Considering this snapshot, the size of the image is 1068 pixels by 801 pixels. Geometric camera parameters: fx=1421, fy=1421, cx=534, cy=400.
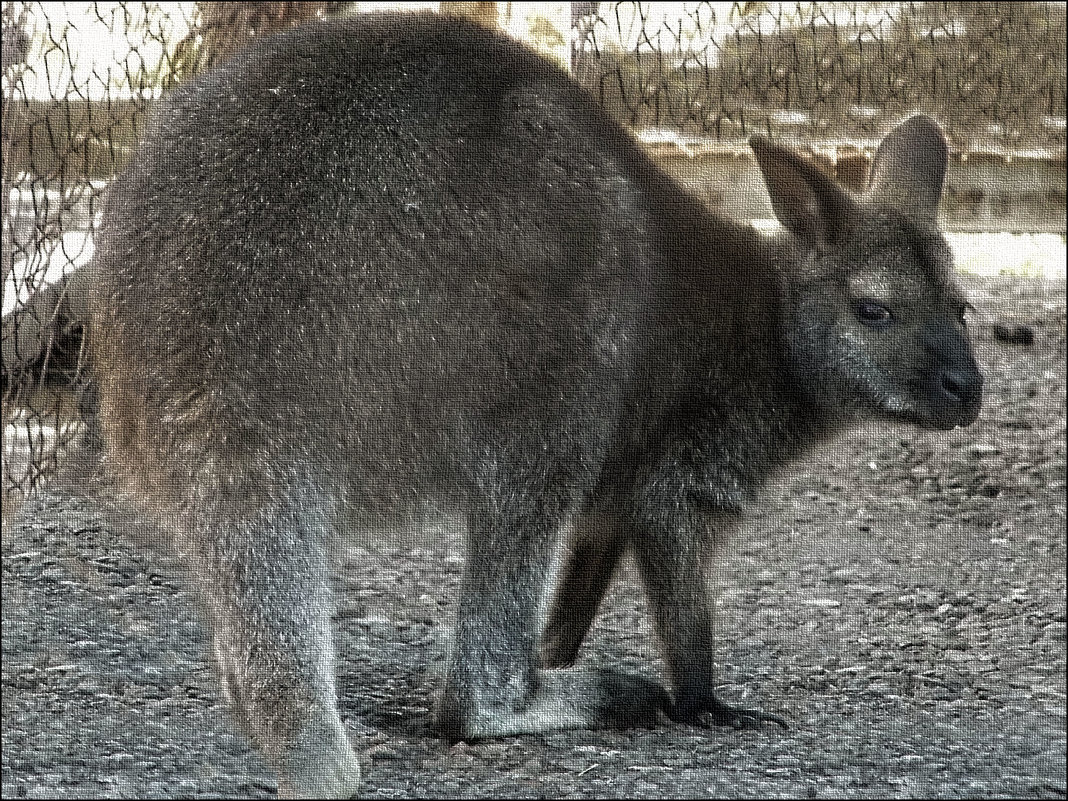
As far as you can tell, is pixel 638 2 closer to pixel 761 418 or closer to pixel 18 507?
pixel 761 418

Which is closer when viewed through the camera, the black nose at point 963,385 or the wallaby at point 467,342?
the wallaby at point 467,342

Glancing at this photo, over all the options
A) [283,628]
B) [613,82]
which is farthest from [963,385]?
[283,628]

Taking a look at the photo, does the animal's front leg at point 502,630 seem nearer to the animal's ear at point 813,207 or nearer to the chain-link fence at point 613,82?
the animal's ear at point 813,207

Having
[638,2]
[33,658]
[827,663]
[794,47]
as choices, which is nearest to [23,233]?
[33,658]

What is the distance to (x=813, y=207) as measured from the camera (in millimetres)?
2119

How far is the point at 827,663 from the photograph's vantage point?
2.33 m

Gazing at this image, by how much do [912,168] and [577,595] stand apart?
2.84 ft

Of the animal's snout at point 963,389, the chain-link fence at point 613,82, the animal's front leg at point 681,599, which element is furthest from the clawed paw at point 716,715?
the chain-link fence at point 613,82

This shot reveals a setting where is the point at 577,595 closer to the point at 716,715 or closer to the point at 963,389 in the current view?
the point at 716,715

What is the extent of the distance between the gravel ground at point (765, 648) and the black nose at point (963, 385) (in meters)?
0.48

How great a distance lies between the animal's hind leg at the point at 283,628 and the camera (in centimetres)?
182

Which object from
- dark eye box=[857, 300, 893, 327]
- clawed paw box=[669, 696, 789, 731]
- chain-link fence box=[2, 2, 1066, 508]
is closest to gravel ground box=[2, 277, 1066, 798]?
clawed paw box=[669, 696, 789, 731]

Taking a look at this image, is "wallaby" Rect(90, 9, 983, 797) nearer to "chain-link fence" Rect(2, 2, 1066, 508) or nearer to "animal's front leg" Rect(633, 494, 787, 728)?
"animal's front leg" Rect(633, 494, 787, 728)

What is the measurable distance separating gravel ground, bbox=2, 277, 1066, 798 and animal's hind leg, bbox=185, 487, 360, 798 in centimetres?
7
